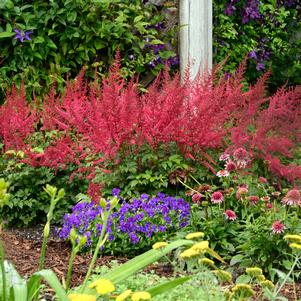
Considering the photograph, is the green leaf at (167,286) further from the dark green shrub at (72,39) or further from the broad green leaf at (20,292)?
the dark green shrub at (72,39)

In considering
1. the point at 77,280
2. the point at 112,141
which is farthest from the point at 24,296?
the point at 112,141

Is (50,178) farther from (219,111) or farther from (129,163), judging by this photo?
(219,111)

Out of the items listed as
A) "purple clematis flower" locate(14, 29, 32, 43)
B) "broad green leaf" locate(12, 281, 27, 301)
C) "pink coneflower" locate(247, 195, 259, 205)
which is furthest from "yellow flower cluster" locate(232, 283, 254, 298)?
"purple clematis flower" locate(14, 29, 32, 43)

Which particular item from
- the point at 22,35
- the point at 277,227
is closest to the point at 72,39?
the point at 22,35

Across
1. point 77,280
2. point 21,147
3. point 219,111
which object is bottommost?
point 77,280

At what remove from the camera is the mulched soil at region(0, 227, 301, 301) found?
4.06 metres

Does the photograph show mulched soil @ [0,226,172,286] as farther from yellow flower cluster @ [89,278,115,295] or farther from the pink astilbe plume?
yellow flower cluster @ [89,278,115,295]

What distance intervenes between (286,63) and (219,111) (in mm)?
4177

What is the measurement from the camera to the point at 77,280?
397cm

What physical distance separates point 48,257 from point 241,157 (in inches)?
50.2

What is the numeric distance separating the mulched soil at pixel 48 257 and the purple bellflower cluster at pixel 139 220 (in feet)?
0.41

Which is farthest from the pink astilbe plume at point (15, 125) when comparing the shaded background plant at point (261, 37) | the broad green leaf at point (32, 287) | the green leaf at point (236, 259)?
the shaded background plant at point (261, 37)

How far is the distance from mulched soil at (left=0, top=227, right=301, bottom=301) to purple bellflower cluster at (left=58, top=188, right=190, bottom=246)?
0.12m

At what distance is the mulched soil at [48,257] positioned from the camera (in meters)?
4.06
